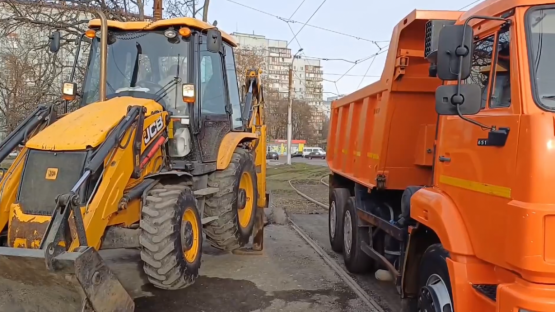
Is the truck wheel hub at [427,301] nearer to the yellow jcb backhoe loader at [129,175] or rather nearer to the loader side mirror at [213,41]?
the yellow jcb backhoe loader at [129,175]

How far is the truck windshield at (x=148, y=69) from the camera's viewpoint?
5.98m

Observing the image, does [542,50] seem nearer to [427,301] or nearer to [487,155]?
[487,155]

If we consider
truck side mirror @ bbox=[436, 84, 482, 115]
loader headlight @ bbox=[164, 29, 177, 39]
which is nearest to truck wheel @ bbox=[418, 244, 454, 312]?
truck side mirror @ bbox=[436, 84, 482, 115]

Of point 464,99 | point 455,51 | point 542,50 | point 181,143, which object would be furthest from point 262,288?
point 542,50

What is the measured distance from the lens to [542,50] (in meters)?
2.84

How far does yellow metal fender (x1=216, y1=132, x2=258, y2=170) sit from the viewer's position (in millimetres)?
6219

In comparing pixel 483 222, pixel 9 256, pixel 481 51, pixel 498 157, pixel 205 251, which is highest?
pixel 481 51

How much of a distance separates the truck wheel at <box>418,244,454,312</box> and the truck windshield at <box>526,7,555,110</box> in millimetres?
1229

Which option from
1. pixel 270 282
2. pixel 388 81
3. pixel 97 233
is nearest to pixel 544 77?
pixel 388 81

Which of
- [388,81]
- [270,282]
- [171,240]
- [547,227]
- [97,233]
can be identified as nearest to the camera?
[547,227]

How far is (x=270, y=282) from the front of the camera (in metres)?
5.97

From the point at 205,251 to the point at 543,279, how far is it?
5.58 meters

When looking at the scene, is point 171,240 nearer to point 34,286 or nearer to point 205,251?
point 34,286

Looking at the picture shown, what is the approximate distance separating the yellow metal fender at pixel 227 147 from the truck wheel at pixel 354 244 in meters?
1.77
